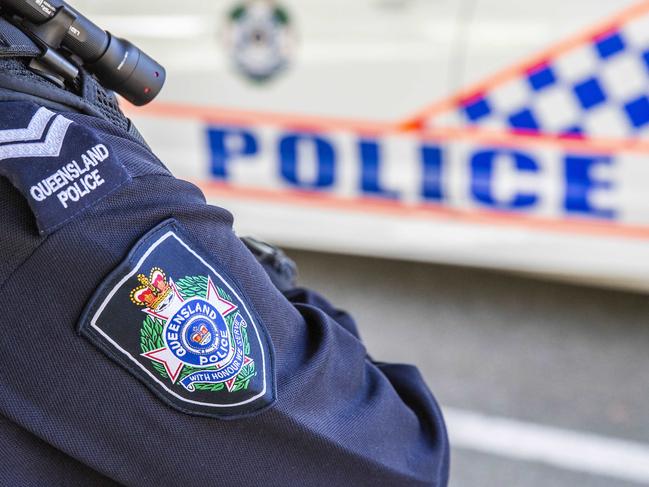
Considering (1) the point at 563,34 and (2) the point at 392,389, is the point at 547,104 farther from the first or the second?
(2) the point at 392,389

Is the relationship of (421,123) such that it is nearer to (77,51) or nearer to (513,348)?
(513,348)

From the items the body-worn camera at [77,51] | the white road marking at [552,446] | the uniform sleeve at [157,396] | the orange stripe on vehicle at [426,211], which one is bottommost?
the white road marking at [552,446]

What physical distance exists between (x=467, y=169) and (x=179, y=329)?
2.35 meters

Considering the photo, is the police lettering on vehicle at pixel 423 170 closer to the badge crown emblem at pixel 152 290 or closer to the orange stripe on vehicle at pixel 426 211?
the orange stripe on vehicle at pixel 426 211

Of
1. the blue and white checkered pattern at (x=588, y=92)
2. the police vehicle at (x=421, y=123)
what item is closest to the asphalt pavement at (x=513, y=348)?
the police vehicle at (x=421, y=123)

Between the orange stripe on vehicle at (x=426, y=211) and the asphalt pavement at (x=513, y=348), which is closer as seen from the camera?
the asphalt pavement at (x=513, y=348)

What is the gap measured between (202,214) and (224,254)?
4 centimetres

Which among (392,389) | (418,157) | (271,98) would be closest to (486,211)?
(418,157)

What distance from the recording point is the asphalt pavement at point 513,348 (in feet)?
8.94

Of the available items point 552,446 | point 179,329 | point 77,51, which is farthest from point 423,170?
point 179,329

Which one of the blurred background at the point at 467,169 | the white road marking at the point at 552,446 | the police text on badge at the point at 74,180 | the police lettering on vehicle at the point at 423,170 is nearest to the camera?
the police text on badge at the point at 74,180

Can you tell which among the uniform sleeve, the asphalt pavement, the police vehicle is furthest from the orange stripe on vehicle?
the uniform sleeve

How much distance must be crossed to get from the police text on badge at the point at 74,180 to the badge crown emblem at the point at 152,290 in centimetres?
8

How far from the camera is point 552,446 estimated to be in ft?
9.04
